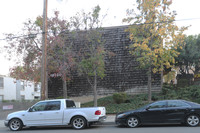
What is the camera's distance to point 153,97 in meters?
18.6

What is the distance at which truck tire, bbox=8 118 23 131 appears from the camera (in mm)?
11445

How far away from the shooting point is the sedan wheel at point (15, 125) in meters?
11.4

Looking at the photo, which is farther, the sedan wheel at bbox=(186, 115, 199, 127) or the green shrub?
the green shrub

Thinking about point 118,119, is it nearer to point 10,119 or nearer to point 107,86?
point 10,119

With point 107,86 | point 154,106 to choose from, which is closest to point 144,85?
point 107,86

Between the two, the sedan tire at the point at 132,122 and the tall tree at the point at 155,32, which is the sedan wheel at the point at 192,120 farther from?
the tall tree at the point at 155,32

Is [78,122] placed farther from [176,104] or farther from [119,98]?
[119,98]

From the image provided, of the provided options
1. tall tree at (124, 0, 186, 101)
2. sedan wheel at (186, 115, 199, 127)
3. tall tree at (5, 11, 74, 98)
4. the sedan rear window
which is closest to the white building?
tall tree at (5, 11, 74, 98)

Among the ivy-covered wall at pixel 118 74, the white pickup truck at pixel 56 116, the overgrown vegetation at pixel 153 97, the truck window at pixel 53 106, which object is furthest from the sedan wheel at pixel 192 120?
the ivy-covered wall at pixel 118 74

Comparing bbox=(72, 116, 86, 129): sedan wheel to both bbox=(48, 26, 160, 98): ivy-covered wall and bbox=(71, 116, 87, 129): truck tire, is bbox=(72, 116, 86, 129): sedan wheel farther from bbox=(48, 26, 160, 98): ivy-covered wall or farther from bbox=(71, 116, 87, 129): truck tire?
bbox=(48, 26, 160, 98): ivy-covered wall

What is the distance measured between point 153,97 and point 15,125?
11293 millimetres

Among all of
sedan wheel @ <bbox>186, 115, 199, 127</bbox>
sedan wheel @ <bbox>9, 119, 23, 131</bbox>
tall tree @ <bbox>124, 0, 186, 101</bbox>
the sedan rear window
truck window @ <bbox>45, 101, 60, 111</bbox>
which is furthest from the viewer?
tall tree @ <bbox>124, 0, 186, 101</bbox>

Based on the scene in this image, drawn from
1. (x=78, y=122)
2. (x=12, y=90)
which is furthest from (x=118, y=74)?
(x=12, y=90)

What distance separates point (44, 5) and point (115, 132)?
30.4 feet
